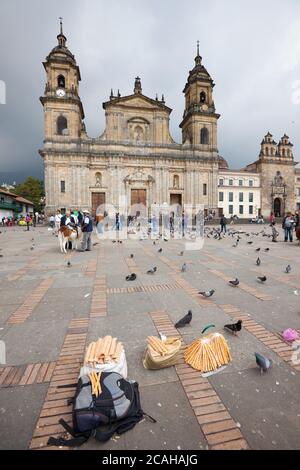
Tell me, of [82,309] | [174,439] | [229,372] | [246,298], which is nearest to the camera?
[174,439]

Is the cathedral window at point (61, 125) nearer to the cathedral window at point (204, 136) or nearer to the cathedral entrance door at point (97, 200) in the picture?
the cathedral entrance door at point (97, 200)

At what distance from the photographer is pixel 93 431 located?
1816mm

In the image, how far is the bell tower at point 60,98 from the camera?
3541cm

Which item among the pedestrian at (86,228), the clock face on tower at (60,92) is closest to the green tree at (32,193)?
the clock face on tower at (60,92)

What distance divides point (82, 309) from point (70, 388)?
1950mm

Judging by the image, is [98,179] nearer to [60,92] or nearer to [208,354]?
[60,92]

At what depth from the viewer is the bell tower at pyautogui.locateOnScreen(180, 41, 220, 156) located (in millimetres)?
41125

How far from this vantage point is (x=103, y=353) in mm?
2342

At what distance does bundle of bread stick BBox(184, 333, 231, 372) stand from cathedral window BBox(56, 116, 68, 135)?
Result: 40402 mm

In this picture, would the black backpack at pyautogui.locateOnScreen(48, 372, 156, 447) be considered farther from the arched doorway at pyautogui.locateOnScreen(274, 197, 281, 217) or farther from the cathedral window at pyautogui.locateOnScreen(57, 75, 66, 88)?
the arched doorway at pyautogui.locateOnScreen(274, 197, 281, 217)

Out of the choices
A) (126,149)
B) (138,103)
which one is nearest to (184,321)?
(126,149)

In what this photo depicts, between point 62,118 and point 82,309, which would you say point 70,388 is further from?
point 62,118

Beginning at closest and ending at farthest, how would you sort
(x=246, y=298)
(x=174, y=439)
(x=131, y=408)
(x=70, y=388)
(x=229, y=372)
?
(x=174, y=439) < (x=131, y=408) < (x=70, y=388) < (x=229, y=372) < (x=246, y=298)
